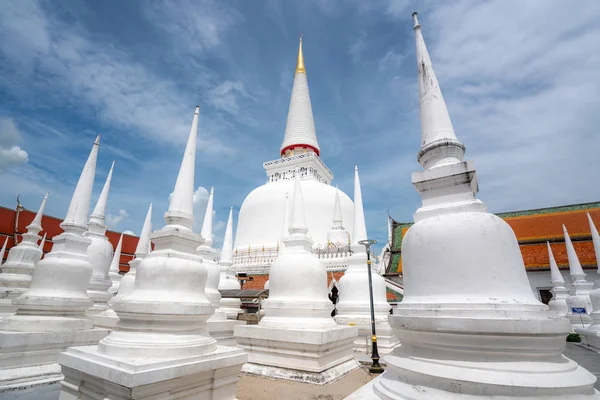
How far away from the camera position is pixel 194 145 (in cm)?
559

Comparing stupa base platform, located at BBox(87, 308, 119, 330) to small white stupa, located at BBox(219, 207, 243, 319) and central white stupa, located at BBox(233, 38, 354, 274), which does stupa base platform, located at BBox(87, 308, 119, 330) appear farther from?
central white stupa, located at BBox(233, 38, 354, 274)

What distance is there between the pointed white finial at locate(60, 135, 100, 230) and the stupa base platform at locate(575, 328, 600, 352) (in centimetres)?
1535

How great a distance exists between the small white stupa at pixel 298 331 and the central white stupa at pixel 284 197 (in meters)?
13.7

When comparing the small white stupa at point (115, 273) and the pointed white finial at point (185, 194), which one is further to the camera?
the small white stupa at point (115, 273)

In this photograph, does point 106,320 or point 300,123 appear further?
point 300,123

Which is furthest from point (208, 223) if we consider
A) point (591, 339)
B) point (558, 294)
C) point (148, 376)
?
point (558, 294)

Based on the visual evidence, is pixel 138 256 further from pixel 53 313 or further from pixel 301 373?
pixel 301 373

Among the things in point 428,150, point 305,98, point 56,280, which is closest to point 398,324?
point 428,150

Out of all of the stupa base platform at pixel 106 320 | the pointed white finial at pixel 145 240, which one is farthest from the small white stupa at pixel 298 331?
the pointed white finial at pixel 145 240

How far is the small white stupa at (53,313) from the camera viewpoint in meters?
5.33

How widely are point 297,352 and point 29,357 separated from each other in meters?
4.98

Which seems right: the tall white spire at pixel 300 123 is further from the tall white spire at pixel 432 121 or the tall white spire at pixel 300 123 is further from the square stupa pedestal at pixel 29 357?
the tall white spire at pixel 432 121

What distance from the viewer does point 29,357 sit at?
547 centimetres

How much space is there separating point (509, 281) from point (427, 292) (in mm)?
741
